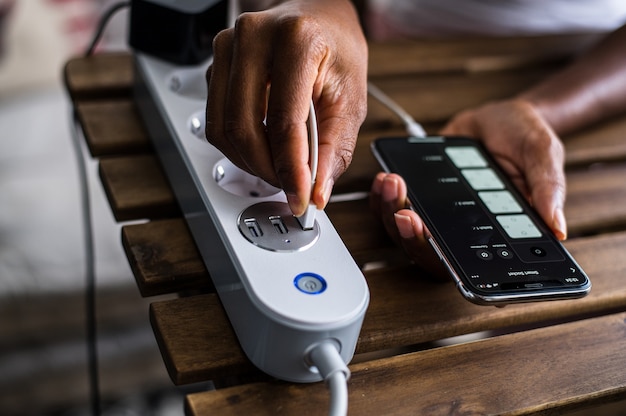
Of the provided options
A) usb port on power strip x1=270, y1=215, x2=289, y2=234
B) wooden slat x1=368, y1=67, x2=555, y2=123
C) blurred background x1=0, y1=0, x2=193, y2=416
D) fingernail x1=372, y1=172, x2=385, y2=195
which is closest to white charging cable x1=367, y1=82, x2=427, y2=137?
wooden slat x1=368, y1=67, x2=555, y2=123

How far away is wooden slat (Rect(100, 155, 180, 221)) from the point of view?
55 centimetres

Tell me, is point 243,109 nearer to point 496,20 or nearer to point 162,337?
point 162,337

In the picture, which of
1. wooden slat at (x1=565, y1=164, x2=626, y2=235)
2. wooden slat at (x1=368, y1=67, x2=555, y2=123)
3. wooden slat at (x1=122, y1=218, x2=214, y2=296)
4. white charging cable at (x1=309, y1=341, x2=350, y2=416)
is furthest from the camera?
wooden slat at (x1=368, y1=67, x2=555, y2=123)

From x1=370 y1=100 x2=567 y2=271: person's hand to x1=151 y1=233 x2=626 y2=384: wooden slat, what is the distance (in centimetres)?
3

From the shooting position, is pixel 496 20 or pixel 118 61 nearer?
pixel 118 61

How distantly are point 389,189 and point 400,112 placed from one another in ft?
0.59

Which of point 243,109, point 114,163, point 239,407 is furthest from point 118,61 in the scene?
point 239,407

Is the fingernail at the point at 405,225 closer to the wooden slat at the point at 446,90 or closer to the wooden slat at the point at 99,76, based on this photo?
A: the wooden slat at the point at 446,90

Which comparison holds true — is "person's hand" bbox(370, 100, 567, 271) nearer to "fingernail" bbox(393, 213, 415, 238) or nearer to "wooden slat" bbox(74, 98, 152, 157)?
"fingernail" bbox(393, 213, 415, 238)

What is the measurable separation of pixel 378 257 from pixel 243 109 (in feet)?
0.53

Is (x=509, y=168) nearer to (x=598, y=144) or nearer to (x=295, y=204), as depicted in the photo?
(x=598, y=144)

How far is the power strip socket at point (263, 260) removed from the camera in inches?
15.8

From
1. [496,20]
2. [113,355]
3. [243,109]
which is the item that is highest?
[243,109]

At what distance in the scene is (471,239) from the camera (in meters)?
0.50
